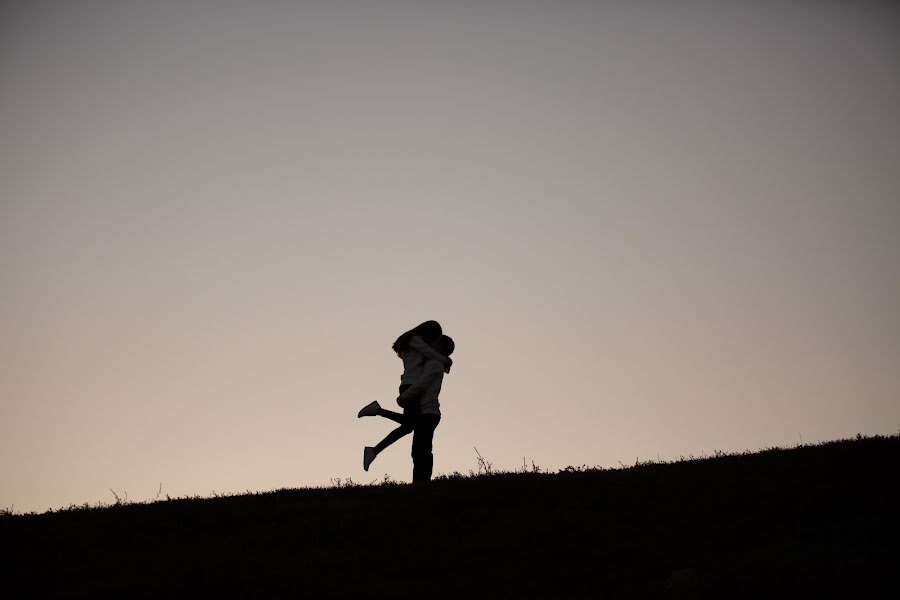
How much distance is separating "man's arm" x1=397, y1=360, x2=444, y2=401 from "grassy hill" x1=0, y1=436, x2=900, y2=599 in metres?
1.56

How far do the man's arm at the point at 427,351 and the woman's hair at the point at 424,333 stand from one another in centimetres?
9

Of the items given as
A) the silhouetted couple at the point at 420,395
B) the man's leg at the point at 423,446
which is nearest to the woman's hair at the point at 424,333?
the silhouetted couple at the point at 420,395

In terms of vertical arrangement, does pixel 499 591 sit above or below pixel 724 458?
below

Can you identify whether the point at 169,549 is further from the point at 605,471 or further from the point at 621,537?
the point at 605,471

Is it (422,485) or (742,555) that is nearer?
(742,555)

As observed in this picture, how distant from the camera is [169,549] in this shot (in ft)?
42.9

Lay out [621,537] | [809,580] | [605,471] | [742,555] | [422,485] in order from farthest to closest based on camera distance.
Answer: [605,471] → [422,485] → [621,537] → [742,555] → [809,580]

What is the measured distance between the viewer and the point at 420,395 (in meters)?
17.2

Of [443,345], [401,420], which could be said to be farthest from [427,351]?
[401,420]

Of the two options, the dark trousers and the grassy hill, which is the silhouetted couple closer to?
the dark trousers

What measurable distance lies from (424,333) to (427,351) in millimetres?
427

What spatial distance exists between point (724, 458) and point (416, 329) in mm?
5651

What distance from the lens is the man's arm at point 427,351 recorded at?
1716 centimetres

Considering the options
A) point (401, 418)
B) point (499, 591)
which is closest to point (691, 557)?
point (499, 591)
